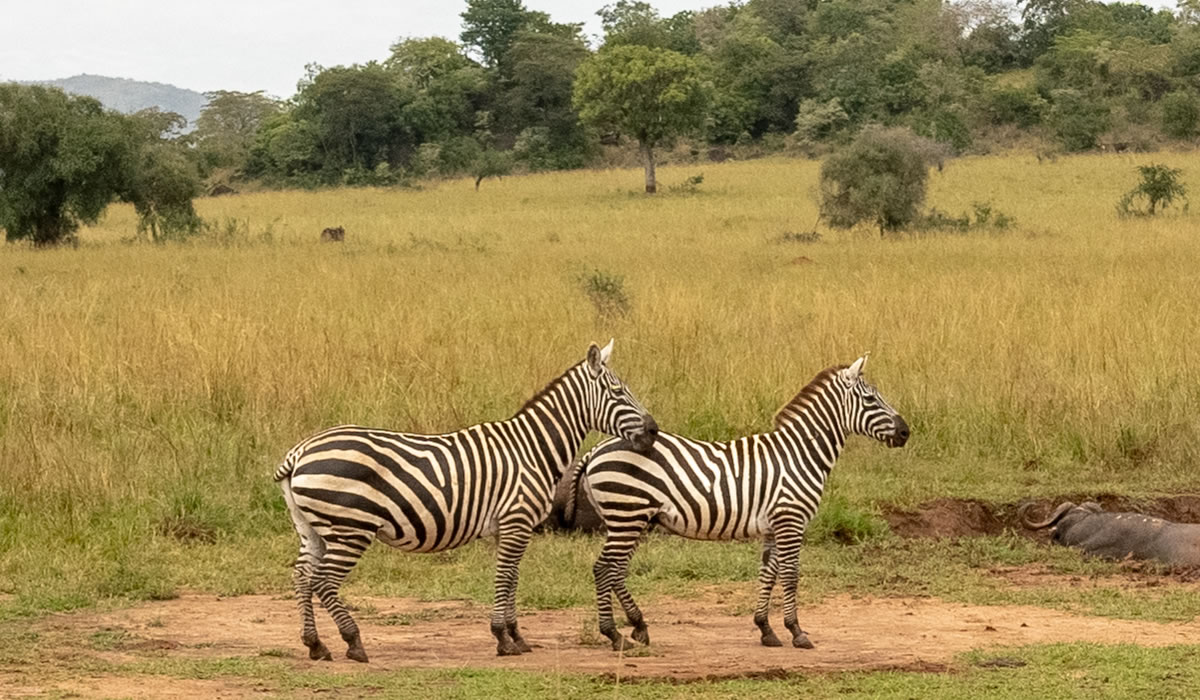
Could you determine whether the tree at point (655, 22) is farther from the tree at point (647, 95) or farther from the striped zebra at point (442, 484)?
the striped zebra at point (442, 484)

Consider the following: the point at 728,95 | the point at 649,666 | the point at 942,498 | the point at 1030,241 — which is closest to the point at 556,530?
the point at 942,498

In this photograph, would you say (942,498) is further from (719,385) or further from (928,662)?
(928,662)

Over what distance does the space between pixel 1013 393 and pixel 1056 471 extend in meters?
1.06

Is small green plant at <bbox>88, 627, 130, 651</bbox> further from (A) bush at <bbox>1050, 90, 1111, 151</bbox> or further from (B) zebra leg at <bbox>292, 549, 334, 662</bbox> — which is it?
(A) bush at <bbox>1050, 90, 1111, 151</bbox>

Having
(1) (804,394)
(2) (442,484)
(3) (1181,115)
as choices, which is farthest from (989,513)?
(3) (1181,115)

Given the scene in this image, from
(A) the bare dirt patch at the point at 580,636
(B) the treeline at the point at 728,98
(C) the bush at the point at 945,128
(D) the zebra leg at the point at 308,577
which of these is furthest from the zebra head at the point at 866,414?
(C) the bush at the point at 945,128

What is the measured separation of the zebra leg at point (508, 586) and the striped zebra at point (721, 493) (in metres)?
0.32

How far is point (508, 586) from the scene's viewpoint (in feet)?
19.3

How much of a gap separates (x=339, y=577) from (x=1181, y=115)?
124ft

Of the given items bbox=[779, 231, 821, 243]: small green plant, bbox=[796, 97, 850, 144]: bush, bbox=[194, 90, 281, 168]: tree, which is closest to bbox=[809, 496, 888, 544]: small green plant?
bbox=[779, 231, 821, 243]: small green plant

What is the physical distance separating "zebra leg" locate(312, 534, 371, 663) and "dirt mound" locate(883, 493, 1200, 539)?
374 cm

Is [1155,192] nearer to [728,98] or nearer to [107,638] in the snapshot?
[107,638]

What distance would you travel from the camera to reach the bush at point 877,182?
930 inches

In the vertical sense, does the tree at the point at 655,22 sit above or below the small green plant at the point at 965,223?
above
